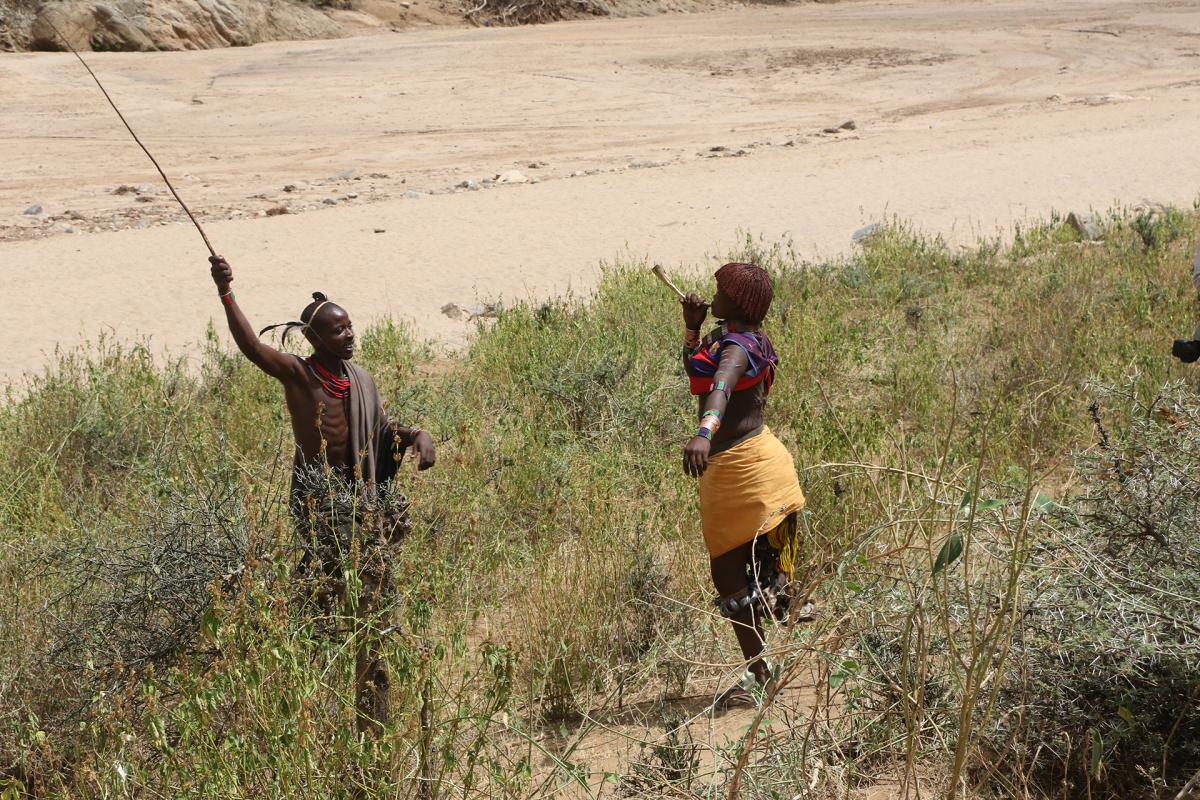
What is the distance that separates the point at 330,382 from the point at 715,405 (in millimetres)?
1213

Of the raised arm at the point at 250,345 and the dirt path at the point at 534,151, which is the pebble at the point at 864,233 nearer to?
the dirt path at the point at 534,151

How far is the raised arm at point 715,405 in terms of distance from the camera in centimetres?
341

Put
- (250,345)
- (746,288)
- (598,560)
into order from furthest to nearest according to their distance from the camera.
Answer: (598,560) → (746,288) → (250,345)

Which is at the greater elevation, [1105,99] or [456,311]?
[1105,99]

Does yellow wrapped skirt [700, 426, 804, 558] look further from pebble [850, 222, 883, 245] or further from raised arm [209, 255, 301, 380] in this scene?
pebble [850, 222, 883, 245]

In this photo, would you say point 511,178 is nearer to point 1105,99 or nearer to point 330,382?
point 1105,99

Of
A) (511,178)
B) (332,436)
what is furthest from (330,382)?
(511,178)

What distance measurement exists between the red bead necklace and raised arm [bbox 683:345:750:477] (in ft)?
3.65

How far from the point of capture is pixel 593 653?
4121mm

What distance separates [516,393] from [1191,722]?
4352 millimetres

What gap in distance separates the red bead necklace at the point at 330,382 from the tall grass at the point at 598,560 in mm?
399

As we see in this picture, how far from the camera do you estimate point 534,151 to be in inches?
656

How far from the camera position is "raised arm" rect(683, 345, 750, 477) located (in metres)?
3.41

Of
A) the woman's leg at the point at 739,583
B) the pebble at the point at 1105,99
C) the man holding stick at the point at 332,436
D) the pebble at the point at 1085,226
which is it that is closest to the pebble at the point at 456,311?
the man holding stick at the point at 332,436
